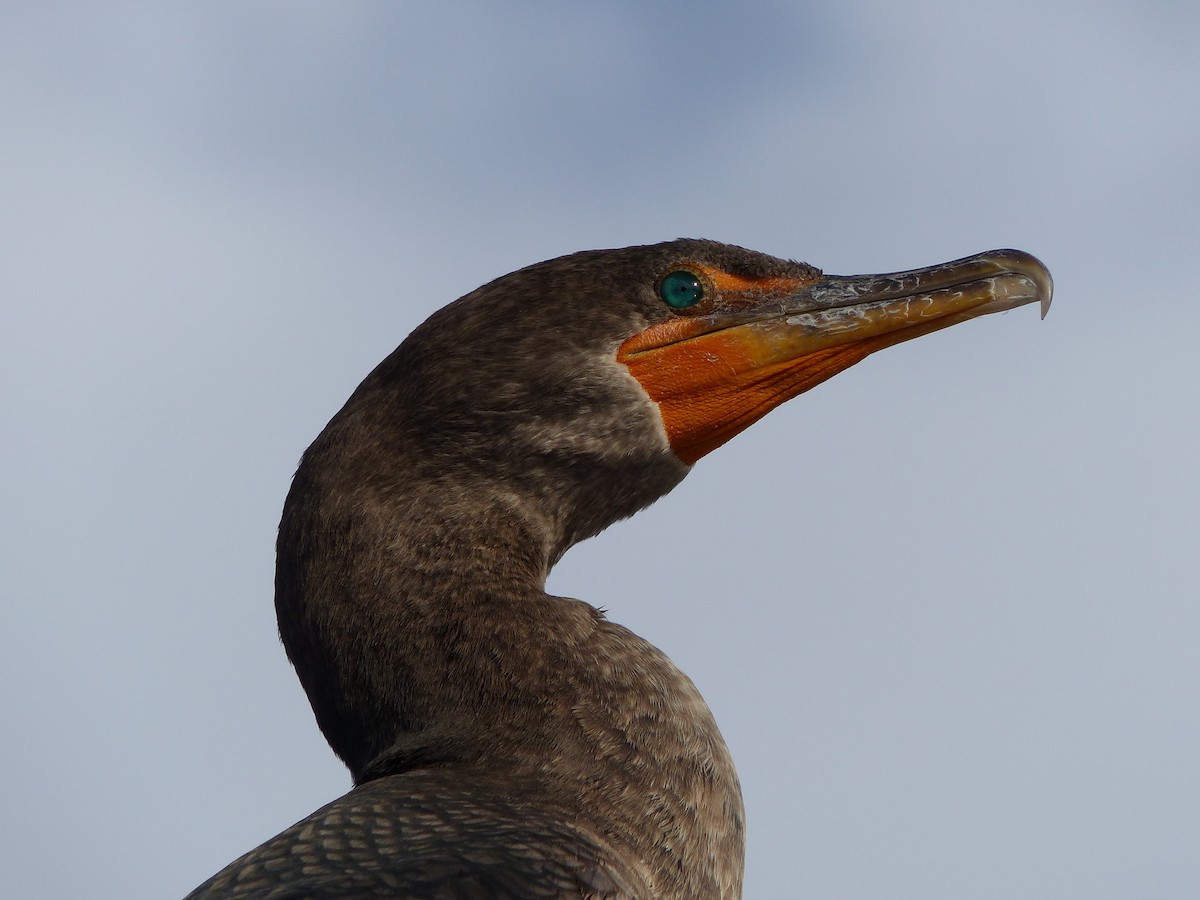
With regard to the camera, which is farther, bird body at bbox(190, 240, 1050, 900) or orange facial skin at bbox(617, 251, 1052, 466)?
orange facial skin at bbox(617, 251, 1052, 466)

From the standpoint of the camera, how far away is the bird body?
417 cm

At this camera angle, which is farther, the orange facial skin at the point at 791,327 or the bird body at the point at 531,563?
the orange facial skin at the point at 791,327

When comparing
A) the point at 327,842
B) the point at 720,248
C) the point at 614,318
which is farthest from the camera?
the point at 720,248

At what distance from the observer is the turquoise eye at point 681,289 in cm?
555

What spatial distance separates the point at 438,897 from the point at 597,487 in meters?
1.93

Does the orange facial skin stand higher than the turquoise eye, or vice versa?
the turquoise eye

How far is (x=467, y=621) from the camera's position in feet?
15.5

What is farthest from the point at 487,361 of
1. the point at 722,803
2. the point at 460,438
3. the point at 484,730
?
the point at 722,803

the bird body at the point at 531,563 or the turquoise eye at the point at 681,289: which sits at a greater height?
the turquoise eye at the point at 681,289

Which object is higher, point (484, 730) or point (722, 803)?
point (484, 730)

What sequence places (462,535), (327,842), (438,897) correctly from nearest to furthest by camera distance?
(438,897) → (327,842) → (462,535)

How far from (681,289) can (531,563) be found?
126cm

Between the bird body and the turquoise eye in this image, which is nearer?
the bird body

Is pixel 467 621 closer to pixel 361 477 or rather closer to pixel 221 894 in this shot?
pixel 361 477
